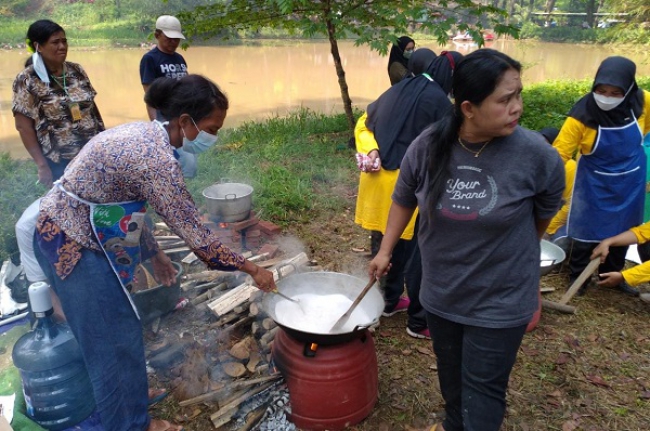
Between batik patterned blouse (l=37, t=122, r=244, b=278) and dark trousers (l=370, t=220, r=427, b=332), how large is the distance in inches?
Result: 63.0

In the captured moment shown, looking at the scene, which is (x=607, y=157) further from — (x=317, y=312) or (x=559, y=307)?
(x=317, y=312)

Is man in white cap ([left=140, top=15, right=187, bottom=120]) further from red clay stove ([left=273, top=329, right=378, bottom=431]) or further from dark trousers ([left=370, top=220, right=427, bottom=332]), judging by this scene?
red clay stove ([left=273, top=329, right=378, bottom=431])

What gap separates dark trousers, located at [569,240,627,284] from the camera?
163 inches

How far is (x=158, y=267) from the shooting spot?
10.2 feet

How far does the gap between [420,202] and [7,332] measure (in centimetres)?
319

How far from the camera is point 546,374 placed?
3256 mm

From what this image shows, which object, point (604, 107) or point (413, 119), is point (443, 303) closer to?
point (413, 119)

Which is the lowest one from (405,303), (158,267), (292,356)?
(405,303)

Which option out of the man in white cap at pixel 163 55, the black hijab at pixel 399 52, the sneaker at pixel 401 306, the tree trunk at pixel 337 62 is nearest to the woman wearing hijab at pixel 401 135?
the sneaker at pixel 401 306

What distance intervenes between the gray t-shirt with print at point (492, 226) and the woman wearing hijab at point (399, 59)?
9.78ft

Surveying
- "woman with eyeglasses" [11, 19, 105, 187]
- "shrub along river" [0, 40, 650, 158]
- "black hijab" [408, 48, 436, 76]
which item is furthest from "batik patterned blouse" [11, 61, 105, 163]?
"shrub along river" [0, 40, 650, 158]

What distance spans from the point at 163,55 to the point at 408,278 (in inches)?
150

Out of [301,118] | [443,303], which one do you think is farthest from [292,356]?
[301,118]

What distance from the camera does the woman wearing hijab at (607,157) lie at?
3539 mm
